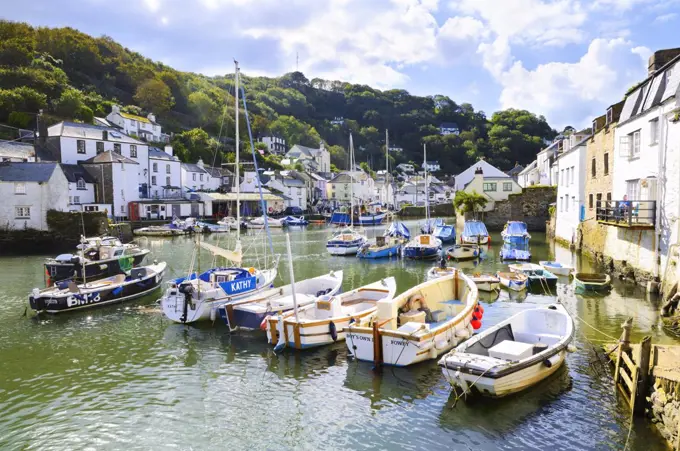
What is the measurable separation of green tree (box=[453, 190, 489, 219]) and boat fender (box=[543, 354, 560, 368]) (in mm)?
47549

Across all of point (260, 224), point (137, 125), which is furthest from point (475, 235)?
point (137, 125)

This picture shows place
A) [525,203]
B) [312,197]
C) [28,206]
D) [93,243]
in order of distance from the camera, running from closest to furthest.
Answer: [93,243]
[28,206]
[525,203]
[312,197]

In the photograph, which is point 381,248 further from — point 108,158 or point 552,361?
point 108,158

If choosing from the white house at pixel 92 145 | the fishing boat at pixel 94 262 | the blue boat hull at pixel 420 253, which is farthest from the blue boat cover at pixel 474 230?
the white house at pixel 92 145

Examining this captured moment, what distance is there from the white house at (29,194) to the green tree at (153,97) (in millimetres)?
65116

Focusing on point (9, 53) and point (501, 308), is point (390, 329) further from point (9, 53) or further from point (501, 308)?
point (9, 53)

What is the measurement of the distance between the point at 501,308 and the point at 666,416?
11.5 m

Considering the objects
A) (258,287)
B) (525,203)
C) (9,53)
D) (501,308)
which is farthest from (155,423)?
(9,53)

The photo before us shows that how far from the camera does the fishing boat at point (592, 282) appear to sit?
22.5 meters

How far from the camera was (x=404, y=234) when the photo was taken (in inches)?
1838

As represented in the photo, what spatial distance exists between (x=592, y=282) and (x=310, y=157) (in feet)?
347

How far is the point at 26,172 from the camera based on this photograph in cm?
4312

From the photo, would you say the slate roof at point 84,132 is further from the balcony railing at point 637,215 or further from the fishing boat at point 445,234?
the balcony railing at point 637,215

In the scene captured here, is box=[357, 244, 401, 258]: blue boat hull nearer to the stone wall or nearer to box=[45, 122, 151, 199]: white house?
the stone wall
